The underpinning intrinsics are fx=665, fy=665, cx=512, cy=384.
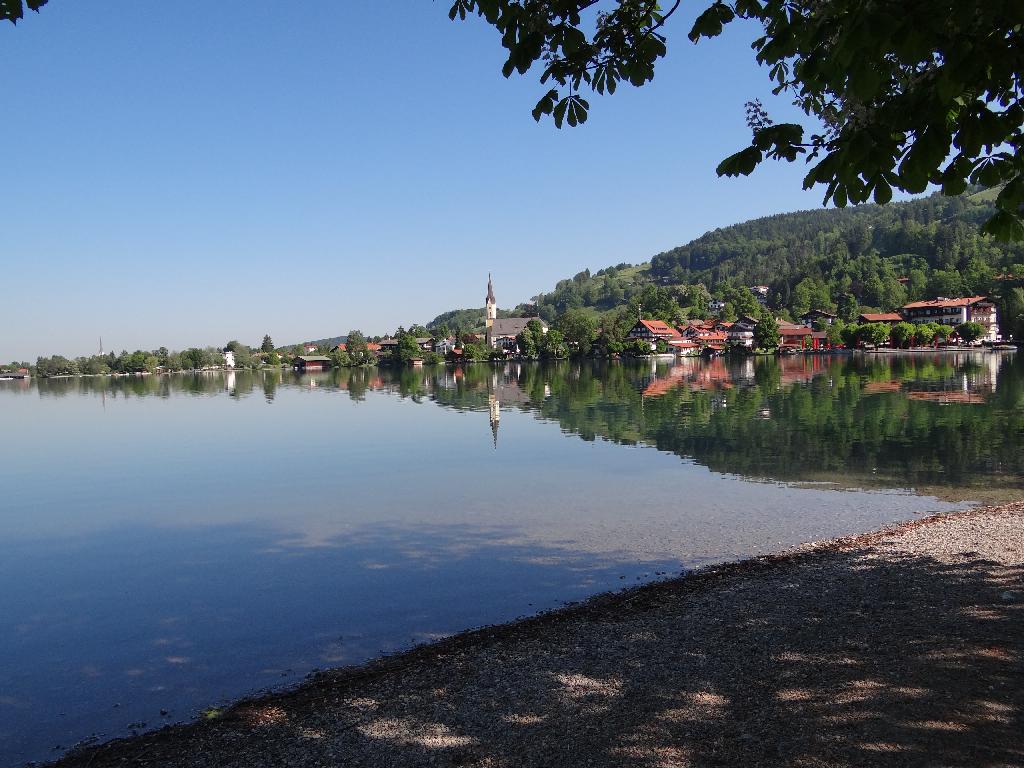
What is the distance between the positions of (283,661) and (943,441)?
2466 cm

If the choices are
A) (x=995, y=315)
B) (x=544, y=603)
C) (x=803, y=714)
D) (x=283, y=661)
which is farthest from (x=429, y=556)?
(x=995, y=315)

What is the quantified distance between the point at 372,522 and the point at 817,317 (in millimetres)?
166550

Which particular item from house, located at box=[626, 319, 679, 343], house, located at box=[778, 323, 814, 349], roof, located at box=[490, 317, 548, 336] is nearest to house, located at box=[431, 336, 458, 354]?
roof, located at box=[490, 317, 548, 336]

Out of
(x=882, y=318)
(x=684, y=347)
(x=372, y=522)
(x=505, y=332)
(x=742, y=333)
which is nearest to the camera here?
(x=372, y=522)

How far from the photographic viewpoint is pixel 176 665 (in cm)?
924

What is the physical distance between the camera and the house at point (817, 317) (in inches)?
Answer: 6225

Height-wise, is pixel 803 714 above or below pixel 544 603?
above

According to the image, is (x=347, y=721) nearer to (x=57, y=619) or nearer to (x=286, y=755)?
(x=286, y=755)

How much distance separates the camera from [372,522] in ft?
55.7

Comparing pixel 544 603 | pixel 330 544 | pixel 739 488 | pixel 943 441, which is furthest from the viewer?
pixel 943 441

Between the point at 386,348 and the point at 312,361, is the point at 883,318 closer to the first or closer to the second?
the point at 386,348

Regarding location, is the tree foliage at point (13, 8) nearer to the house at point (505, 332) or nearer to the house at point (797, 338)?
the house at point (797, 338)

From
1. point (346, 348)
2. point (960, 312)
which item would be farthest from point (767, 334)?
point (346, 348)

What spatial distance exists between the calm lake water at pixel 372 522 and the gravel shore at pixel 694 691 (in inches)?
63.2
